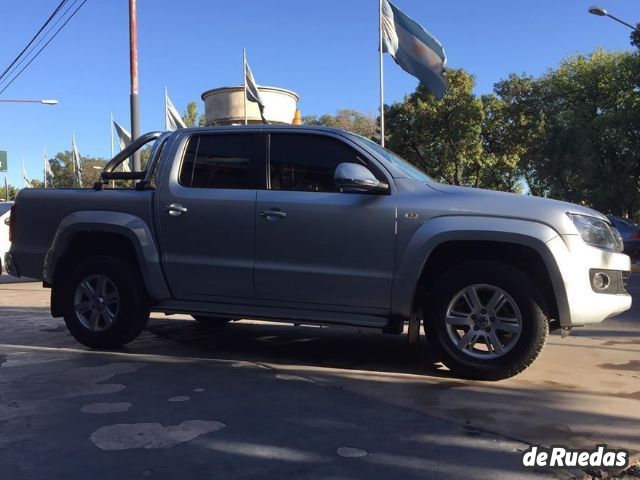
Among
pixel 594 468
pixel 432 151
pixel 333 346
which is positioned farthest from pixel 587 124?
pixel 594 468

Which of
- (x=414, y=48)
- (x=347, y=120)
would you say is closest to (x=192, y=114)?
(x=347, y=120)

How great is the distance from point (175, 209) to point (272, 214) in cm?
98

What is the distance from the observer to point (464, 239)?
14.5ft

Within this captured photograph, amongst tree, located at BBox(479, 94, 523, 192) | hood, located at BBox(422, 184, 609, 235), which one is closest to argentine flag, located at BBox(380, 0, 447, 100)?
hood, located at BBox(422, 184, 609, 235)

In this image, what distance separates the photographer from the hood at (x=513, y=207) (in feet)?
14.1

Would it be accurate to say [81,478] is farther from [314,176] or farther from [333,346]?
[333,346]

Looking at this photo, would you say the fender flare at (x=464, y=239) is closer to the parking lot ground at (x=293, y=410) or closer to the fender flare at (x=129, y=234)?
the parking lot ground at (x=293, y=410)

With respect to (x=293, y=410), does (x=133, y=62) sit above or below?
above

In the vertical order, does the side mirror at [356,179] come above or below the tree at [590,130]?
below

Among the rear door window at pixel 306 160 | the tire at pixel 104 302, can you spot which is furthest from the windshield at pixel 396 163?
the tire at pixel 104 302

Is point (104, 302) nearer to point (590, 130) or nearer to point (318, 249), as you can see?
point (318, 249)

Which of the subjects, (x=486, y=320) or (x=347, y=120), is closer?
(x=486, y=320)

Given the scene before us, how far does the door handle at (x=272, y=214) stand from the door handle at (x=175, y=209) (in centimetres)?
79

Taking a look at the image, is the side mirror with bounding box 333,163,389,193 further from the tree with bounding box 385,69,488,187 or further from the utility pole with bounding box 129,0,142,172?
the tree with bounding box 385,69,488,187
